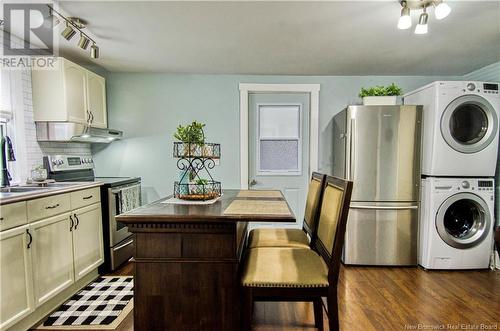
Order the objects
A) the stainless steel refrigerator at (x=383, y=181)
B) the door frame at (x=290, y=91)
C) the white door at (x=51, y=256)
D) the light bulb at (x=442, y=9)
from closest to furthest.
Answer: the light bulb at (x=442, y=9), the white door at (x=51, y=256), the stainless steel refrigerator at (x=383, y=181), the door frame at (x=290, y=91)

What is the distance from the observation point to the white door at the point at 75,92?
8.07 ft

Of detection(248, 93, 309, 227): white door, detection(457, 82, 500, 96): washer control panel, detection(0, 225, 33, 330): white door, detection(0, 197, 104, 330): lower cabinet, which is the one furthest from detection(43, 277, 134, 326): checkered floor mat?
detection(457, 82, 500, 96): washer control panel

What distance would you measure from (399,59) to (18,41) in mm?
3679

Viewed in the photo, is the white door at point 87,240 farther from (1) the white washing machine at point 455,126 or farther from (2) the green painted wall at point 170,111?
(1) the white washing machine at point 455,126

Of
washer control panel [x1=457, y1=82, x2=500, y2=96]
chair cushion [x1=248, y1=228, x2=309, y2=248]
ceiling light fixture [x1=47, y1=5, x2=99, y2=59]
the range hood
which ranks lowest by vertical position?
chair cushion [x1=248, y1=228, x2=309, y2=248]

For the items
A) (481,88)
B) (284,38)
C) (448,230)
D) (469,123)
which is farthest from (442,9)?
(448,230)

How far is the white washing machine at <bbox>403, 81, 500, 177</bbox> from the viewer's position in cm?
252

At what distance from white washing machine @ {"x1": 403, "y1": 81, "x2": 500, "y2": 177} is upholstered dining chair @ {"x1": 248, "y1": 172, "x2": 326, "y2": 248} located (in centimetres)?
147

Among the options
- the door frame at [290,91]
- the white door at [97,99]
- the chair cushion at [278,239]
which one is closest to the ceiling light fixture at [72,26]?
the white door at [97,99]

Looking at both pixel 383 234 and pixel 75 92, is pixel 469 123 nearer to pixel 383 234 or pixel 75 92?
pixel 383 234

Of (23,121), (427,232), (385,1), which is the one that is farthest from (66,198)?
(427,232)

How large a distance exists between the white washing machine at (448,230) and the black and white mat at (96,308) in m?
2.92

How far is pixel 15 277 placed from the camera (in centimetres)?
161

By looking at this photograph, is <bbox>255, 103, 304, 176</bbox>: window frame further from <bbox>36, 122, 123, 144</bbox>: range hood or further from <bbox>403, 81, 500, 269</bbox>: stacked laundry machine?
<bbox>36, 122, 123, 144</bbox>: range hood
